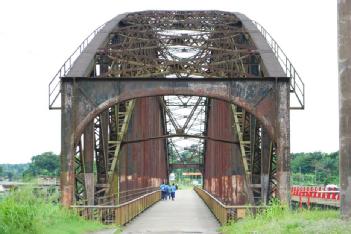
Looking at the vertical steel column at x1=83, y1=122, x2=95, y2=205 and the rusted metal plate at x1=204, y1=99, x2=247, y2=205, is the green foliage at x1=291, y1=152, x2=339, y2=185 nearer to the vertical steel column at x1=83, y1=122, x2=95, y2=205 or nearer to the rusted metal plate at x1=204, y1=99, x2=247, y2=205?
the rusted metal plate at x1=204, y1=99, x2=247, y2=205

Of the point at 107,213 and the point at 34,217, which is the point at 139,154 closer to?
the point at 107,213

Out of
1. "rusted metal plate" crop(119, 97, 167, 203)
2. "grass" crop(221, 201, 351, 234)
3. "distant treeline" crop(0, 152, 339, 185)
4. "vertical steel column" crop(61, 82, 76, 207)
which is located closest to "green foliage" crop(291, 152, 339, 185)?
"distant treeline" crop(0, 152, 339, 185)

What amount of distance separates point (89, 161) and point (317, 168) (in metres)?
100

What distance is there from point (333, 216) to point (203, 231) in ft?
18.0

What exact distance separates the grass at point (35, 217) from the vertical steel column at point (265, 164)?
5981 millimetres

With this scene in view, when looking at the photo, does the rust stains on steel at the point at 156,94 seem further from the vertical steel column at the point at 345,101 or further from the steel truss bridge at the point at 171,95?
the vertical steel column at the point at 345,101

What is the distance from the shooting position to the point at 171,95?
2252 cm

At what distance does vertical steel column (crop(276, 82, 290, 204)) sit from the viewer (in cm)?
2103

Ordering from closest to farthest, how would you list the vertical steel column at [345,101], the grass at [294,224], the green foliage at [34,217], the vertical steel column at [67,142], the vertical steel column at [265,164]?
the grass at [294,224] → the green foliage at [34,217] → the vertical steel column at [345,101] → the vertical steel column at [67,142] → the vertical steel column at [265,164]

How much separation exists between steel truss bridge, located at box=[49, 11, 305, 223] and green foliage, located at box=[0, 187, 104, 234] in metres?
1.93

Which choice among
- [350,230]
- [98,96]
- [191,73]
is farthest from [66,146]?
[350,230]

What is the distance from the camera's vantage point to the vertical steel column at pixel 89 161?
23203 millimetres

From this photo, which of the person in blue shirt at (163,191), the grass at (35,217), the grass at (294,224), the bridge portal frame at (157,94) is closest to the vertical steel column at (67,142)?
the bridge portal frame at (157,94)

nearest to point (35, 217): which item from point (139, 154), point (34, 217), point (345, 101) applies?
point (34, 217)
